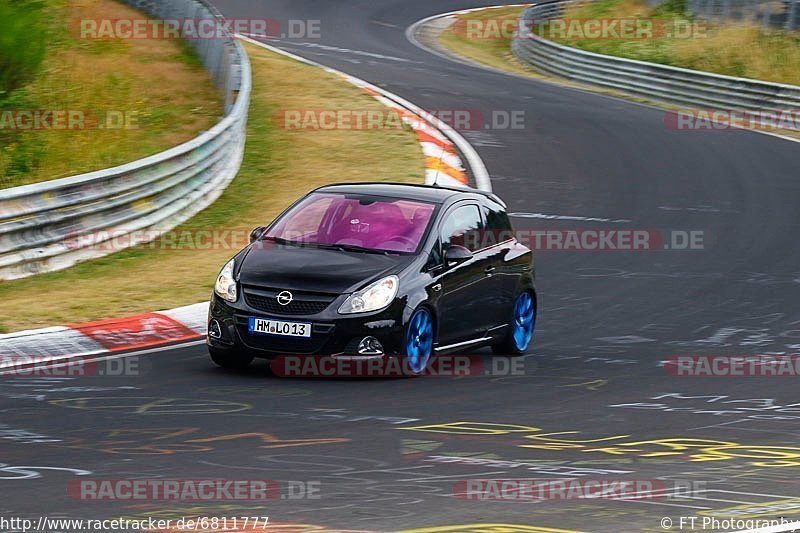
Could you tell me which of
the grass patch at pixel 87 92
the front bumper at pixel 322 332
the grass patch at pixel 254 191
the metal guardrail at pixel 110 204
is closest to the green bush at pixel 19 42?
the grass patch at pixel 87 92

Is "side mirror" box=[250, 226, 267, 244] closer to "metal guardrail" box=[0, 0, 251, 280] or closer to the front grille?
the front grille

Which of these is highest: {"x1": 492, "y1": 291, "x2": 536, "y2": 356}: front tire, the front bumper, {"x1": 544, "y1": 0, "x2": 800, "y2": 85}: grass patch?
the front bumper

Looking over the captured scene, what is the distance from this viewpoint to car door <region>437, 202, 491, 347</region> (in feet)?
37.3

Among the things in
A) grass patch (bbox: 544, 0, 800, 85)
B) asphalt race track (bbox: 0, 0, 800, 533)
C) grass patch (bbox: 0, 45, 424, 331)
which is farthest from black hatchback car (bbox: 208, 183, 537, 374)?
grass patch (bbox: 544, 0, 800, 85)

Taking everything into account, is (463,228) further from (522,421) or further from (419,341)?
(522,421)

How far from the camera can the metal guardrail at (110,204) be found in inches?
575

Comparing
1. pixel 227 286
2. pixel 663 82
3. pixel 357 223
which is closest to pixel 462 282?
pixel 357 223

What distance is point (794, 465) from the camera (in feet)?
27.5

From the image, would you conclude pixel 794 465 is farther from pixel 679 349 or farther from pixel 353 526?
pixel 679 349

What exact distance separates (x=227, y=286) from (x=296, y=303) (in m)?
0.65

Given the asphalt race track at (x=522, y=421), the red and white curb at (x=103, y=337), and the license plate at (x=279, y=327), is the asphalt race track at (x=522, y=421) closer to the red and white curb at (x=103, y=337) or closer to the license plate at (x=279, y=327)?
the license plate at (x=279, y=327)

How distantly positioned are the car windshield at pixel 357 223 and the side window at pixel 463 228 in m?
0.21

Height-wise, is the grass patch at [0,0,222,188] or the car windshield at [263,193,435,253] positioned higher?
the car windshield at [263,193,435,253]

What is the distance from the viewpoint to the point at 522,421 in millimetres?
9430
